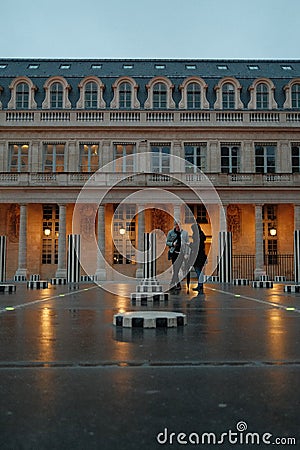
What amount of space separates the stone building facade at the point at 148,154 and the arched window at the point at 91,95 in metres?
0.07

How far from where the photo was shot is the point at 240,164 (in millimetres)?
35219

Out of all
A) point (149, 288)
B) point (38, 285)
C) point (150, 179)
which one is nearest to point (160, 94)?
point (150, 179)

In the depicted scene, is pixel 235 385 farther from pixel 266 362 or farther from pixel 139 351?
pixel 139 351

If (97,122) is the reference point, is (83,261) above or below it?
below

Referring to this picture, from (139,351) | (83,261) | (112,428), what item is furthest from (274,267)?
(112,428)

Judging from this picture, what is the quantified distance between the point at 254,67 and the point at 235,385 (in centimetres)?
4014

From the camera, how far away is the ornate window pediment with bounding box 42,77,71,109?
3581 cm

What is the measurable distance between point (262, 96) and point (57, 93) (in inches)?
576

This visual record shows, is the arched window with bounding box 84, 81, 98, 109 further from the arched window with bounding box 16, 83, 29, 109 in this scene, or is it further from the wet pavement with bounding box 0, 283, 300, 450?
the wet pavement with bounding box 0, 283, 300, 450

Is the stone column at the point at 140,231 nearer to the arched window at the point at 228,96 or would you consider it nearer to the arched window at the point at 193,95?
the arched window at the point at 193,95

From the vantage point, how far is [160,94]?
36.4 m

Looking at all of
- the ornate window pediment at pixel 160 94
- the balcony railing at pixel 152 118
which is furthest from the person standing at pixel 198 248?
the ornate window pediment at pixel 160 94

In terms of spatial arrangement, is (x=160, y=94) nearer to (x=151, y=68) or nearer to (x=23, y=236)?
(x=151, y=68)

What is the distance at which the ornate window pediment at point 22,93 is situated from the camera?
3581 cm
